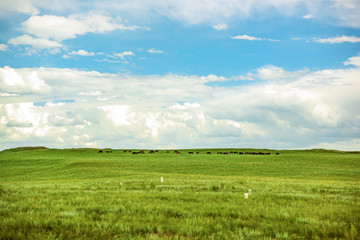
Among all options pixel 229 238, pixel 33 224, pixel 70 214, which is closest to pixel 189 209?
pixel 229 238

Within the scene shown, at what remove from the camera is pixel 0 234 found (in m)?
7.09

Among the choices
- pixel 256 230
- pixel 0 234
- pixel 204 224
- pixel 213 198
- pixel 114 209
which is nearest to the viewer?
pixel 0 234

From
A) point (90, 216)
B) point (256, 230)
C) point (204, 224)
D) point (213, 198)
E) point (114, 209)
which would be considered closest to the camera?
point (256, 230)

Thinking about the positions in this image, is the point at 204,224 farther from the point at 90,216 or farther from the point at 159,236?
the point at 90,216

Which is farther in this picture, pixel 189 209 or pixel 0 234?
pixel 189 209

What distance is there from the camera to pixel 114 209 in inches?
403

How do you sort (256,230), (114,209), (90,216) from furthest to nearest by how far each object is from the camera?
(114,209) < (90,216) < (256,230)

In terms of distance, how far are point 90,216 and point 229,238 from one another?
15.2 feet

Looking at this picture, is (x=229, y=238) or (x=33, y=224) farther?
(x=33, y=224)

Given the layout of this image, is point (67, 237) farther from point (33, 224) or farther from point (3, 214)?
point (3, 214)

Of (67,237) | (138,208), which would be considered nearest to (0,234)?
(67,237)

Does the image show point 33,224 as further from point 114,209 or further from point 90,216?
point 114,209

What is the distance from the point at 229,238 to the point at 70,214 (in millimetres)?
5351

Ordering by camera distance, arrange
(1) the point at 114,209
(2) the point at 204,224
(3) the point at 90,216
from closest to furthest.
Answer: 1. (2) the point at 204,224
2. (3) the point at 90,216
3. (1) the point at 114,209
